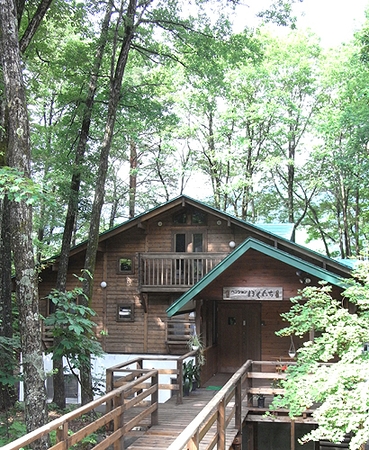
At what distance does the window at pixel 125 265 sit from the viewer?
18.3 meters

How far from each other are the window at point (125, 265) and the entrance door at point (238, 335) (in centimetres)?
413

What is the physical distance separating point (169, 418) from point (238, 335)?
6.30m

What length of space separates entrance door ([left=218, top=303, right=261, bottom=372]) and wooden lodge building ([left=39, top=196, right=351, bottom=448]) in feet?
0.10

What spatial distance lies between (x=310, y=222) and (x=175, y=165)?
8.86 m

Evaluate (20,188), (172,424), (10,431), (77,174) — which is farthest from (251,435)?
(77,174)

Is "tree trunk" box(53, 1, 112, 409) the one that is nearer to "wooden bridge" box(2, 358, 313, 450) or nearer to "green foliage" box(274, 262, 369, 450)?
"wooden bridge" box(2, 358, 313, 450)

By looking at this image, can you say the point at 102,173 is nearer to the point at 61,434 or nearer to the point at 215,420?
the point at 215,420

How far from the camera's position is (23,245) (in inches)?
299

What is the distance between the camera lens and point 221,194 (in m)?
29.3

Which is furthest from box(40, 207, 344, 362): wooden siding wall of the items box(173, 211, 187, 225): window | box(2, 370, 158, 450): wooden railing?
box(2, 370, 158, 450): wooden railing

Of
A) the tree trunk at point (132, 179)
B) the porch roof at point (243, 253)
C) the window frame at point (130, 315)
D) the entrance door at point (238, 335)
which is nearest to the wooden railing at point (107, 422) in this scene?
the porch roof at point (243, 253)

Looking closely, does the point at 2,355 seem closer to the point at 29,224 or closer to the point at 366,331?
the point at 29,224

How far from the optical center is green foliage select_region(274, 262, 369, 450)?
616 cm

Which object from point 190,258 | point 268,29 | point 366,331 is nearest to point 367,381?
point 366,331
